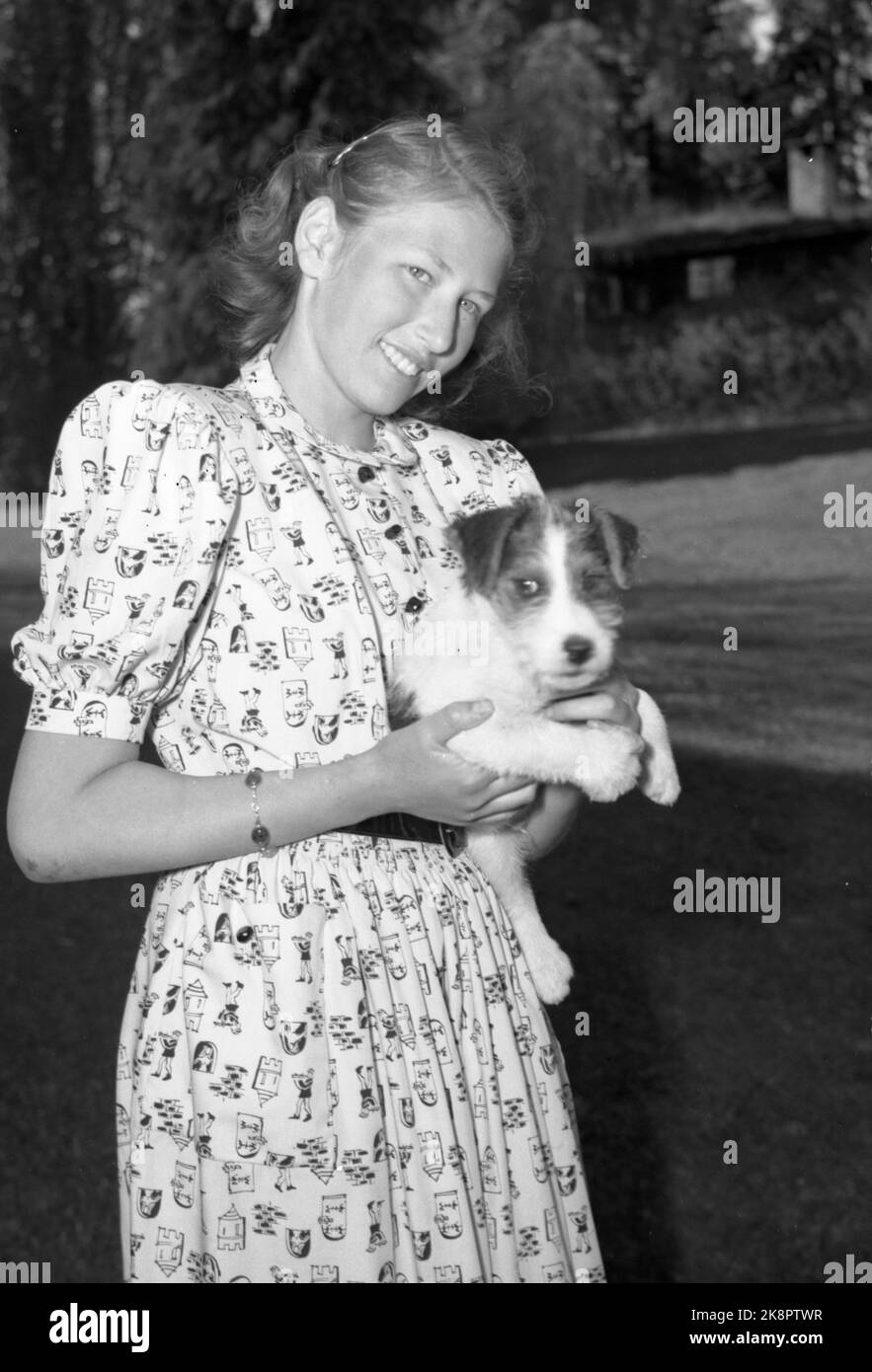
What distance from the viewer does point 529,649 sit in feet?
8.29

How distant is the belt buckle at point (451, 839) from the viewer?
2336 mm

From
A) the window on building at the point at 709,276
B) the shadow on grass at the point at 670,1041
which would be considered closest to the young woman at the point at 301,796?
the shadow on grass at the point at 670,1041

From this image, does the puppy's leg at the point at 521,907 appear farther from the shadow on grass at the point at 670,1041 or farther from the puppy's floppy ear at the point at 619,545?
the shadow on grass at the point at 670,1041

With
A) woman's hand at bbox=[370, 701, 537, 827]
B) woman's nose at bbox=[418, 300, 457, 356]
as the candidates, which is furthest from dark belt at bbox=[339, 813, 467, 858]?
woman's nose at bbox=[418, 300, 457, 356]

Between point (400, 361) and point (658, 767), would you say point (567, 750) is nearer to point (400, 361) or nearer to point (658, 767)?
point (658, 767)

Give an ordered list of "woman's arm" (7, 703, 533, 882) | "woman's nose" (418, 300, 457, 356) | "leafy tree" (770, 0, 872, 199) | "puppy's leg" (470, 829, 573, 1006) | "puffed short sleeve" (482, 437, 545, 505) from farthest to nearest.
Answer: "leafy tree" (770, 0, 872, 199), "puppy's leg" (470, 829, 573, 1006), "puffed short sleeve" (482, 437, 545, 505), "woman's nose" (418, 300, 457, 356), "woman's arm" (7, 703, 533, 882)

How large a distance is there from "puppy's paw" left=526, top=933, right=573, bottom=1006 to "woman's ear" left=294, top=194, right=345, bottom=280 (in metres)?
1.32

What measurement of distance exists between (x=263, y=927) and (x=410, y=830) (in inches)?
10.9

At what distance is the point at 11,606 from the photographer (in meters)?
11.9

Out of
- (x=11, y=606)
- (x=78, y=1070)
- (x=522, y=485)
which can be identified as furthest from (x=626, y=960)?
(x=11, y=606)

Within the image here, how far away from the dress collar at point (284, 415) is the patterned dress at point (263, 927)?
0.09ft

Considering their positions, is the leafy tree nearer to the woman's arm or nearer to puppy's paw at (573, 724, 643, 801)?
puppy's paw at (573, 724, 643, 801)

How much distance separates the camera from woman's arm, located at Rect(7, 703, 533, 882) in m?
1.95

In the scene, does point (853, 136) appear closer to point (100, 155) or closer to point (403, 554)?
point (100, 155)
